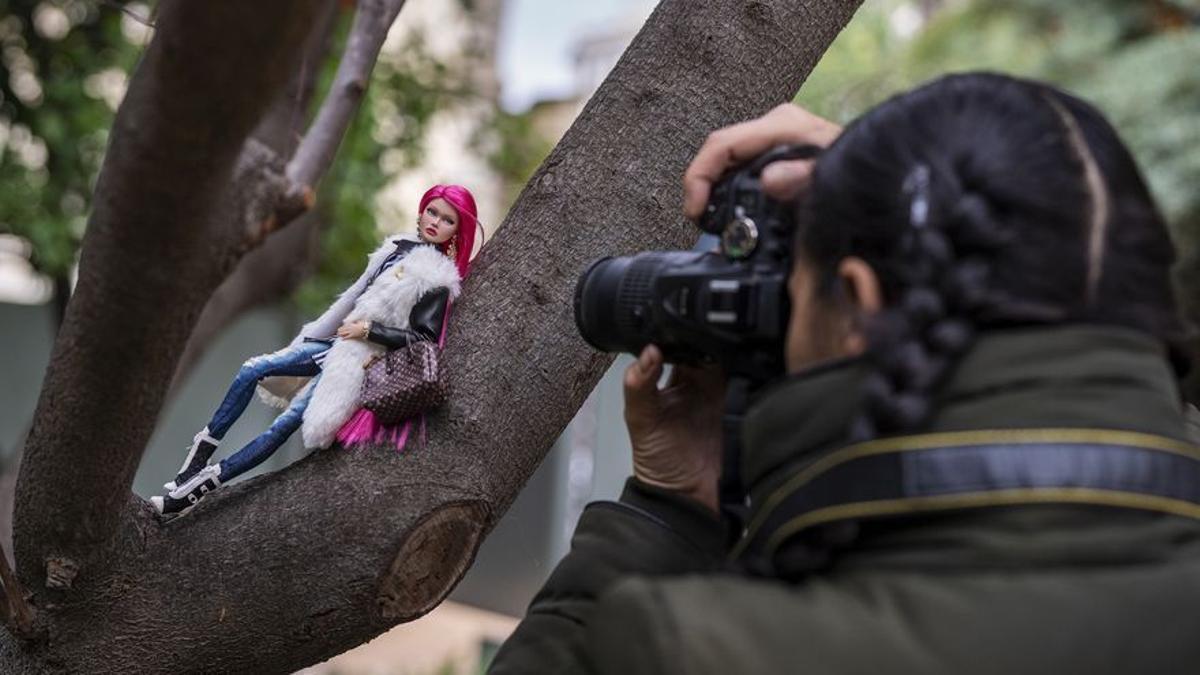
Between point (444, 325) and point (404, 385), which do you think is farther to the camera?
point (444, 325)

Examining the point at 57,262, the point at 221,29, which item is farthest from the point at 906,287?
the point at 57,262

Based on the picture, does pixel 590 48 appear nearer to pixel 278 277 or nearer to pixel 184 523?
pixel 278 277

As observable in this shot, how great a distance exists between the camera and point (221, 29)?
1.23m

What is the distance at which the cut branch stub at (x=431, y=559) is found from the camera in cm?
188

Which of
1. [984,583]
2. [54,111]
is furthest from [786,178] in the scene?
[54,111]

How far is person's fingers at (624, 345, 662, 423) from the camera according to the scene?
1558mm

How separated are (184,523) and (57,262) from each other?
5.00 m

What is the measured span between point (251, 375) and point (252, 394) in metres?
0.03

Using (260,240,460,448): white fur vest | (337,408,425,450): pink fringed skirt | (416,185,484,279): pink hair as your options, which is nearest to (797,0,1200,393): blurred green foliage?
(416,185,484,279): pink hair

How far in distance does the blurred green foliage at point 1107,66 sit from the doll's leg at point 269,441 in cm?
A: 636

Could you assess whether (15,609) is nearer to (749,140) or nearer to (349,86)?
(749,140)

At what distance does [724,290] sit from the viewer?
143 cm

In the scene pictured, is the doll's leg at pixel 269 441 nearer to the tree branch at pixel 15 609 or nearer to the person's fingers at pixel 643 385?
the tree branch at pixel 15 609

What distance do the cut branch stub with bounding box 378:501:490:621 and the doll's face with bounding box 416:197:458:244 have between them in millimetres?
394
